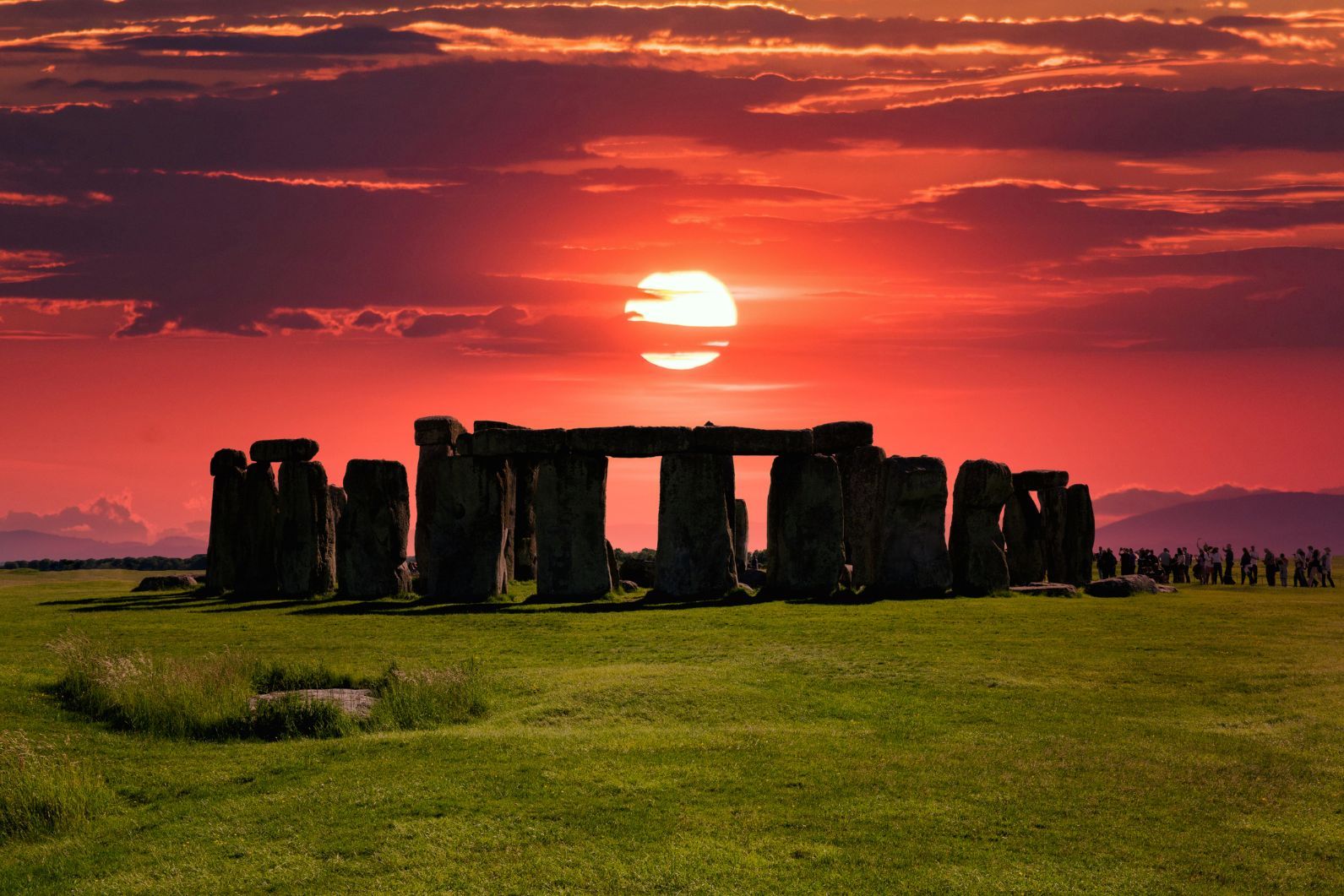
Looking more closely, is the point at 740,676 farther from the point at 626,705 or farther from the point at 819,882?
the point at 819,882

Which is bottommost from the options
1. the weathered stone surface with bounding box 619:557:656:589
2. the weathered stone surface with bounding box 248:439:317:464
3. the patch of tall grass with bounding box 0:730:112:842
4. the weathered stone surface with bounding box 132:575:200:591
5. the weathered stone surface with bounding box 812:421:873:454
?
the patch of tall grass with bounding box 0:730:112:842

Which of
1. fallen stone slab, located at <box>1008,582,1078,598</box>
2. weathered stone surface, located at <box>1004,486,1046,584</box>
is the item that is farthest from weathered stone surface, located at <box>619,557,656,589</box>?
fallen stone slab, located at <box>1008,582,1078,598</box>

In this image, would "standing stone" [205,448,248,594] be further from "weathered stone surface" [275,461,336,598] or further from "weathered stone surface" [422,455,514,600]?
"weathered stone surface" [422,455,514,600]

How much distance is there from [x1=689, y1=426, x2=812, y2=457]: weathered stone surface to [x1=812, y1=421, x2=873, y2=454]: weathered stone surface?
3.52m

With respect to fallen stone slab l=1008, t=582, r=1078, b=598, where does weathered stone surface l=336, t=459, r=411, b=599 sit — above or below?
above

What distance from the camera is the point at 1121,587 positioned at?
3538 centimetres

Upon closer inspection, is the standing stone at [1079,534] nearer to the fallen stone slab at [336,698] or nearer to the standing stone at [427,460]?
the standing stone at [427,460]

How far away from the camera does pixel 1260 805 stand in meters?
13.4

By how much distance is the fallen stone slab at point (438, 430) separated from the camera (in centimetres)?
3672

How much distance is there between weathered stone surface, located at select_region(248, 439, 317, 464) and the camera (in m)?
35.6

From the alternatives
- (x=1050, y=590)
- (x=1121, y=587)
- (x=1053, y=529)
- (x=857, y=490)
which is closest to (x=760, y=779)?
(x=1050, y=590)

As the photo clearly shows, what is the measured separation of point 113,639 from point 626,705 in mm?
13009

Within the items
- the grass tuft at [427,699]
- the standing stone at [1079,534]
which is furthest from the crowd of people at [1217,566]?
the grass tuft at [427,699]

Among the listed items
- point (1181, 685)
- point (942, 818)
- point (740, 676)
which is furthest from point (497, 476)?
point (942, 818)
